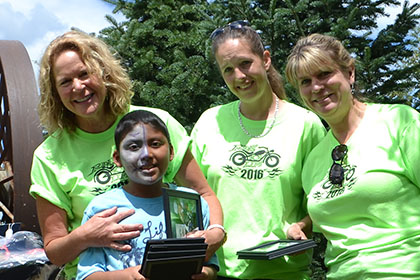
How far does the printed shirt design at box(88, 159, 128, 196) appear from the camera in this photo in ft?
9.32

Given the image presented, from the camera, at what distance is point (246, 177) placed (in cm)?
314

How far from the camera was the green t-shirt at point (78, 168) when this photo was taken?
9.30 feet

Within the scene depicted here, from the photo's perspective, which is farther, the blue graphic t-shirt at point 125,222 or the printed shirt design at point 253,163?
the printed shirt design at point 253,163

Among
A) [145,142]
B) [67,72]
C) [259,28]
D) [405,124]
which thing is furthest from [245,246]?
[259,28]

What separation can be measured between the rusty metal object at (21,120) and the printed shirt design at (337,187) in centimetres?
303

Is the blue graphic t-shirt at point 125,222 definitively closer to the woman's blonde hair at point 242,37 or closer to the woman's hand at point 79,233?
the woman's hand at point 79,233

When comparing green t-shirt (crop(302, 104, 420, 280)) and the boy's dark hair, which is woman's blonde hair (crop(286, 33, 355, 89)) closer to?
green t-shirt (crop(302, 104, 420, 280))

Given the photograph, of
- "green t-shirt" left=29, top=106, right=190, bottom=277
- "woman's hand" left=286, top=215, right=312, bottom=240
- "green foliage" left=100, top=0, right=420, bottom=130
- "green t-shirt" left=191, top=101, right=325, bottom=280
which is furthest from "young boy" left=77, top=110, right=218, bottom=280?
"green foliage" left=100, top=0, right=420, bottom=130

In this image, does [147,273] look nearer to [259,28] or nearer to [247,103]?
[247,103]

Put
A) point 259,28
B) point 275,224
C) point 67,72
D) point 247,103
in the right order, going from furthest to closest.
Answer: point 259,28 < point 247,103 < point 275,224 < point 67,72

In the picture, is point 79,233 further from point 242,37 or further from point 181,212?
point 242,37

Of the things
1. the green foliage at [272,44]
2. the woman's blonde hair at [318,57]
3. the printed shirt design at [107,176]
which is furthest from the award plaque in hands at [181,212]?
the green foliage at [272,44]

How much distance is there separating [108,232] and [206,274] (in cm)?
47

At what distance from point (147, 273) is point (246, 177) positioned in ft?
3.22
